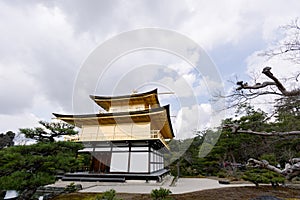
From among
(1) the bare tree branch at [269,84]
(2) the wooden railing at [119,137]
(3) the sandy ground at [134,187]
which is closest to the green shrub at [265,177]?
(3) the sandy ground at [134,187]

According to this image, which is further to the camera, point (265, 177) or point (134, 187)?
point (134, 187)

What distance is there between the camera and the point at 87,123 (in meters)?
13.7

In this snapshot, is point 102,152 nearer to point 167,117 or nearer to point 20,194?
point 167,117

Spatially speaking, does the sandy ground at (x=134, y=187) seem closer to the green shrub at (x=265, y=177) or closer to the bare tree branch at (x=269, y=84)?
the green shrub at (x=265, y=177)

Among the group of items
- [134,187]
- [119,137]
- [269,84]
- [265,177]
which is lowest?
[134,187]

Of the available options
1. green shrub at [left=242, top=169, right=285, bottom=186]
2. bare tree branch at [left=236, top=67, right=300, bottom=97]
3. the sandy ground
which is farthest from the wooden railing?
bare tree branch at [left=236, top=67, right=300, bottom=97]

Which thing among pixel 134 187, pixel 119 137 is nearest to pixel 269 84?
pixel 134 187

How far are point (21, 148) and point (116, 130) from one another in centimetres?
797

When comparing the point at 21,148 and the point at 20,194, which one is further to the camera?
the point at 20,194

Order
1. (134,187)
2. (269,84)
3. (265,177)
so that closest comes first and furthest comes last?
1. (269,84)
2. (265,177)
3. (134,187)

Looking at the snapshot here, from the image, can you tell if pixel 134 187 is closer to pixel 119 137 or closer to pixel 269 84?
pixel 119 137

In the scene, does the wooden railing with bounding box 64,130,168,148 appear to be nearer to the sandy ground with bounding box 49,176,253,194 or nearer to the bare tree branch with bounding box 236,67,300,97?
the sandy ground with bounding box 49,176,253,194

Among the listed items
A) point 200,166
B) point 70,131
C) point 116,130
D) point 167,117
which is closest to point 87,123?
point 116,130

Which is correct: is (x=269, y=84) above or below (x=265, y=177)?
above
